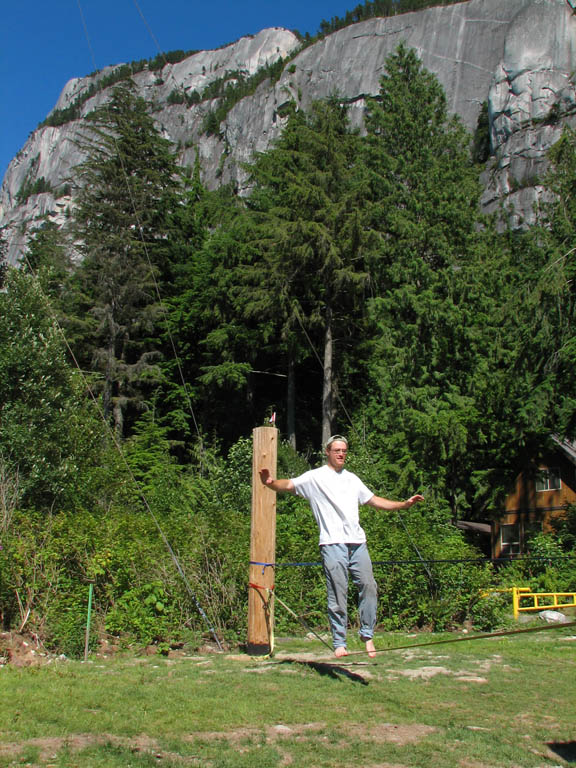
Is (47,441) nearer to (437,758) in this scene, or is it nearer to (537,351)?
(537,351)

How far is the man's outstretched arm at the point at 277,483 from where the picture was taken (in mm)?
5721

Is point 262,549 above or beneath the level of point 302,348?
beneath

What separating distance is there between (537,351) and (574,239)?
10.4 ft

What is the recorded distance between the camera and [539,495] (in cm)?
2570

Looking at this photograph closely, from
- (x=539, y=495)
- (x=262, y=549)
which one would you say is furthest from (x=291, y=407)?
(x=262, y=549)

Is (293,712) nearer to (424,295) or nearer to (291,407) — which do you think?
(424,295)

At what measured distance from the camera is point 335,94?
3106 centimetres

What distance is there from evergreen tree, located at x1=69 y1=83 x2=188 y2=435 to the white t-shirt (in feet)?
71.7

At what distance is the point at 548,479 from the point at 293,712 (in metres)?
22.6

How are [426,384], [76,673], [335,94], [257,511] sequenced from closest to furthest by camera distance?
[76,673], [257,511], [426,384], [335,94]

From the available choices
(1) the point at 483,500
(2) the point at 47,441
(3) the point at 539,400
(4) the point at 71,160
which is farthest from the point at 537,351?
(4) the point at 71,160

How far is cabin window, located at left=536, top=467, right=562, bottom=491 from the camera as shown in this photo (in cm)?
2469

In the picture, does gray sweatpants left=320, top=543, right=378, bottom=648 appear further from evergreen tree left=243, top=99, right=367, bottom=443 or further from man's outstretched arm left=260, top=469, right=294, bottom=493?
evergreen tree left=243, top=99, right=367, bottom=443

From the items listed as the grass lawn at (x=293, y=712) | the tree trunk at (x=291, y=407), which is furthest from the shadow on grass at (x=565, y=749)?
the tree trunk at (x=291, y=407)
